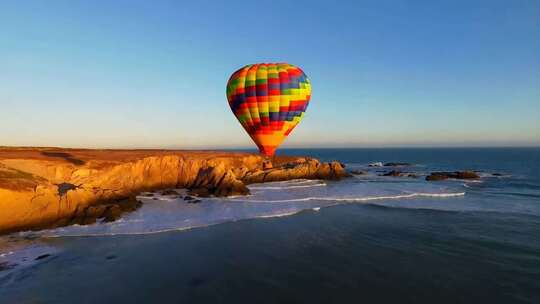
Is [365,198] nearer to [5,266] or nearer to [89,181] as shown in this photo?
[89,181]

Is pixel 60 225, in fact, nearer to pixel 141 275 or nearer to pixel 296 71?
pixel 141 275

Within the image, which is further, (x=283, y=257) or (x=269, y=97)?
(x=269, y=97)

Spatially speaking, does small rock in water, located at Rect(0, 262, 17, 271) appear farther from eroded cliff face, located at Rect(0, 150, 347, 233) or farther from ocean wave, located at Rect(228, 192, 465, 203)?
ocean wave, located at Rect(228, 192, 465, 203)

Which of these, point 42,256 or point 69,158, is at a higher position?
point 69,158

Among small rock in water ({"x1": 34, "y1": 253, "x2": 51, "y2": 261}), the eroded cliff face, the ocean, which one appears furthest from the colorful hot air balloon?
small rock in water ({"x1": 34, "y1": 253, "x2": 51, "y2": 261})

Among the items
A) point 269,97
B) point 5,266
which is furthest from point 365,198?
point 5,266

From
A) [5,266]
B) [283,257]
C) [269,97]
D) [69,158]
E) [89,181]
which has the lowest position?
[283,257]

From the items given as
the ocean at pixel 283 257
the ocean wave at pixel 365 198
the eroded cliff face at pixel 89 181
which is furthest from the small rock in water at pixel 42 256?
the ocean wave at pixel 365 198
